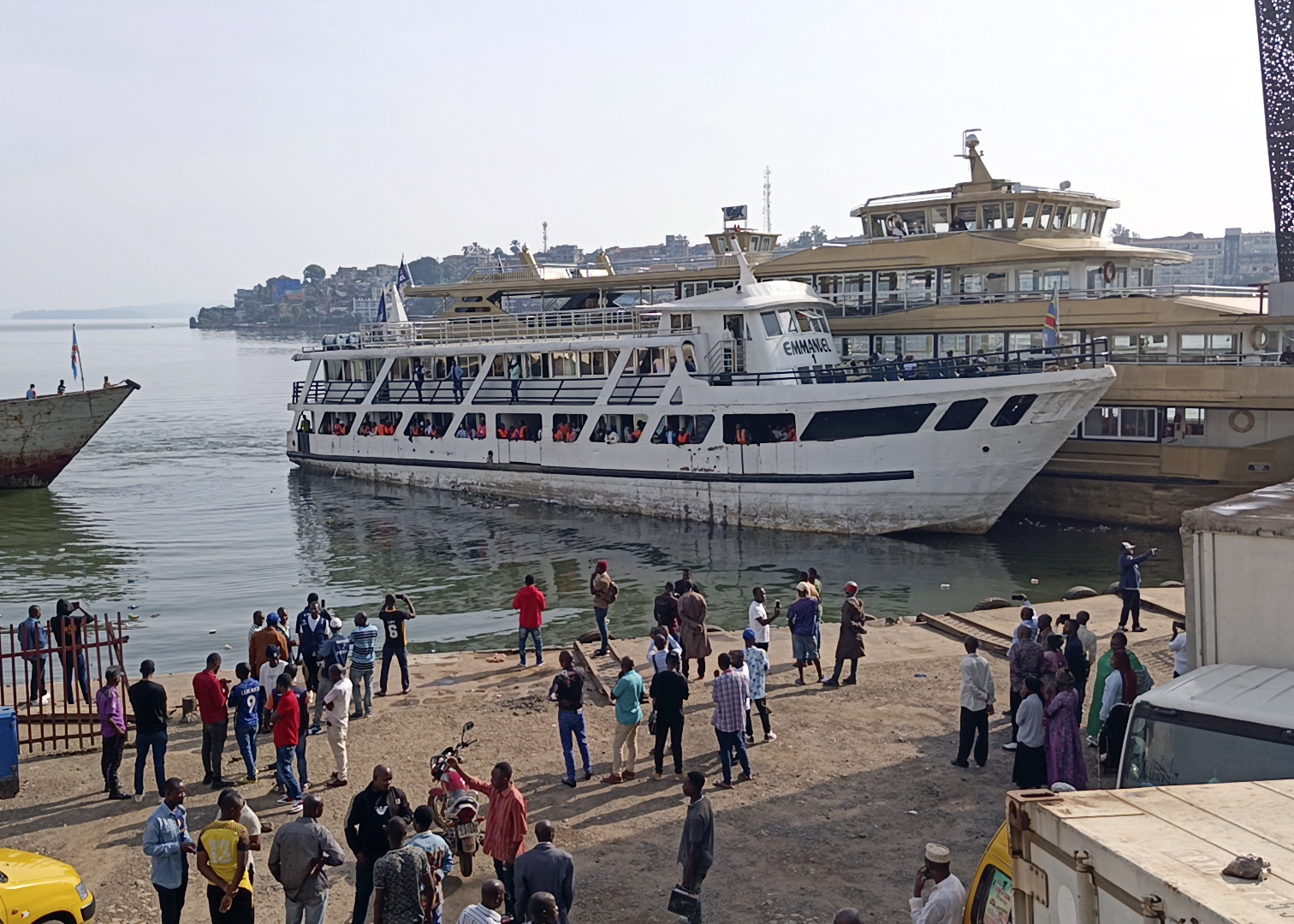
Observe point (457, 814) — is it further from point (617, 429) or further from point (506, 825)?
point (617, 429)

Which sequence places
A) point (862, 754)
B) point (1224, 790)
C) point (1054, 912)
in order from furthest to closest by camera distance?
1. point (862, 754)
2. point (1224, 790)
3. point (1054, 912)

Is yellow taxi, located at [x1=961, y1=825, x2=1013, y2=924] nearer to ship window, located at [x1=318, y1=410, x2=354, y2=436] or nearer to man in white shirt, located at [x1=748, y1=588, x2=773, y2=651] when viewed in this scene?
man in white shirt, located at [x1=748, y1=588, x2=773, y2=651]

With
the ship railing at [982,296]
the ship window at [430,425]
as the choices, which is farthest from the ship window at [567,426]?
the ship railing at [982,296]

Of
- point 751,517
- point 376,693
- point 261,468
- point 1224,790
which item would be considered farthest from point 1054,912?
point 261,468

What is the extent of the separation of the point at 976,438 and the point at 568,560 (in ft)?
30.0

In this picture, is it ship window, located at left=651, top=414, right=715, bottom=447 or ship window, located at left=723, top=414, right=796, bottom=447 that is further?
ship window, located at left=651, top=414, right=715, bottom=447

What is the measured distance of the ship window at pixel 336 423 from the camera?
121 ft

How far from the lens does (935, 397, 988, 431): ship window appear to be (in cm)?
2438

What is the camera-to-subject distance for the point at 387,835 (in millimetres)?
7109

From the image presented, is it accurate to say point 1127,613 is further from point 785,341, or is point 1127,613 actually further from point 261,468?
point 261,468

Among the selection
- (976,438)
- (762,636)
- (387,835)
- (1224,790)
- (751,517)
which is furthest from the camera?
(751,517)

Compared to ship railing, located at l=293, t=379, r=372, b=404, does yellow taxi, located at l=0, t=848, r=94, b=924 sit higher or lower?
lower

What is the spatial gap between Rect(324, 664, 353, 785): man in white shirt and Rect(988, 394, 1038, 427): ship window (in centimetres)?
1733

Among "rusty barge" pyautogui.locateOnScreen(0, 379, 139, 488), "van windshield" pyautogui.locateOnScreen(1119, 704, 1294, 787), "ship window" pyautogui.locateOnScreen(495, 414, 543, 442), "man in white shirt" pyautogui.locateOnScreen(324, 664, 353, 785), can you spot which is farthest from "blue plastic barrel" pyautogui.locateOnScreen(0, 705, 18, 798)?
"rusty barge" pyautogui.locateOnScreen(0, 379, 139, 488)
